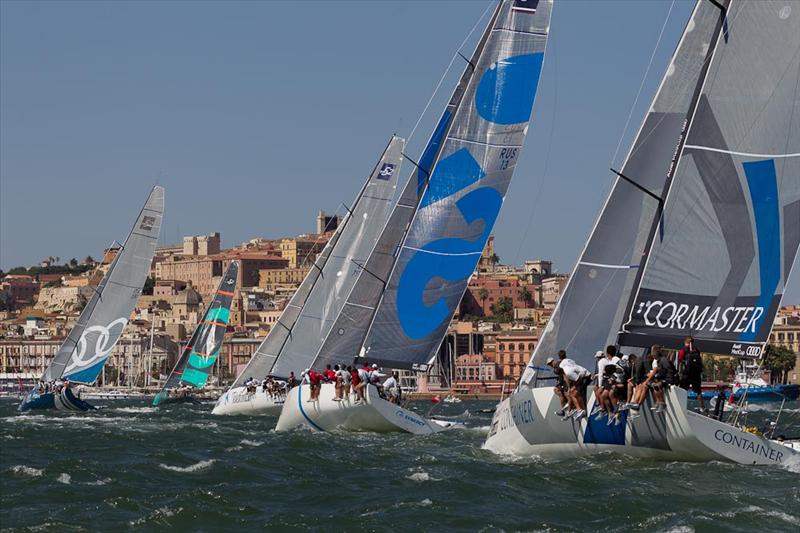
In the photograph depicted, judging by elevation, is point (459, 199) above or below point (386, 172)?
below

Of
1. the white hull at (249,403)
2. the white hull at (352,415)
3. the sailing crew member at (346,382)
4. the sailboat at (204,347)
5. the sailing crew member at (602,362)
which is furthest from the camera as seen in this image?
the sailboat at (204,347)

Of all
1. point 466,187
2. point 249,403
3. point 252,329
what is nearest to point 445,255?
point 466,187

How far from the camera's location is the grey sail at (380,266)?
2858cm

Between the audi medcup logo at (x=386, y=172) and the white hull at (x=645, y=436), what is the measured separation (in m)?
19.5

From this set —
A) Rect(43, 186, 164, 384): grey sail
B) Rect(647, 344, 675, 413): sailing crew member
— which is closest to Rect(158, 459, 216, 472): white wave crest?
Rect(647, 344, 675, 413): sailing crew member

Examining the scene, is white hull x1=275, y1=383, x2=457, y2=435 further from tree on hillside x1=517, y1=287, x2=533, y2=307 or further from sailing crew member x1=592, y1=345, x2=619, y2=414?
tree on hillside x1=517, y1=287, x2=533, y2=307

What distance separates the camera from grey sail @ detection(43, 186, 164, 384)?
43.3 meters

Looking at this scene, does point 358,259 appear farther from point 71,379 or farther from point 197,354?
point 197,354

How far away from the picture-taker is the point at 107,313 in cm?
4350

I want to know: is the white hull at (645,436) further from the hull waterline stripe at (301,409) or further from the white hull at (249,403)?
the white hull at (249,403)

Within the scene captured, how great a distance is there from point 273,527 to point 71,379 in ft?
98.9

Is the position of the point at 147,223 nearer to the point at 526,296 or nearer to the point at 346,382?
the point at 346,382

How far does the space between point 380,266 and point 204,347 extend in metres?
30.2

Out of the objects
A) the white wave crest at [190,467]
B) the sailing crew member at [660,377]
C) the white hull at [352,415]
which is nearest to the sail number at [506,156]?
the white hull at [352,415]
